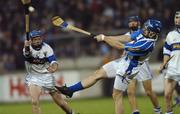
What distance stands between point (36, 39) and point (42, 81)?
0.89m

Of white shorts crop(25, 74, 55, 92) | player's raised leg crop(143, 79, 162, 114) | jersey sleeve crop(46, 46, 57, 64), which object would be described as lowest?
player's raised leg crop(143, 79, 162, 114)

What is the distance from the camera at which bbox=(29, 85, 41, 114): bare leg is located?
13516mm

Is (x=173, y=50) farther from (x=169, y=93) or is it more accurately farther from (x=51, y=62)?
(x=51, y=62)

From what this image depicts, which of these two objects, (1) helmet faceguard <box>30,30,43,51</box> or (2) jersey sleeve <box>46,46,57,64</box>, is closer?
(1) helmet faceguard <box>30,30,43,51</box>

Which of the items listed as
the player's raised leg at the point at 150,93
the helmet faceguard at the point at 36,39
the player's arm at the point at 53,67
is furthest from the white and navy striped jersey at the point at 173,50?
the helmet faceguard at the point at 36,39

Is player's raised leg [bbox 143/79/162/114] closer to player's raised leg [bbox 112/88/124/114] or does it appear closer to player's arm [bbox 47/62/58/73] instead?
player's raised leg [bbox 112/88/124/114]

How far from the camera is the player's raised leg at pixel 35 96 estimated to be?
13.5 meters

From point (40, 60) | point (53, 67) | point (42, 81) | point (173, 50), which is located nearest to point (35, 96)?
point (42, 81)

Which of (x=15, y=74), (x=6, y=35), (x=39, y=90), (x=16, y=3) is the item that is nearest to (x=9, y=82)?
(x=15, y=74)

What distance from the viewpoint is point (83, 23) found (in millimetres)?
25000

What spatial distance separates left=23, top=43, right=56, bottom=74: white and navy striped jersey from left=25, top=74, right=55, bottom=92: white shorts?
4.5 inches

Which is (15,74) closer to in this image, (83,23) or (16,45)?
(16,45)

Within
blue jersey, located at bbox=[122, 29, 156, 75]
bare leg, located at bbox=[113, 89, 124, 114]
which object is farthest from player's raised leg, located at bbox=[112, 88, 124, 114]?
blue jersey, located at bbox=[122, 29, 156, 75]

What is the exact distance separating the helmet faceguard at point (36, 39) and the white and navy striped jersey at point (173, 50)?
270 centimetres
